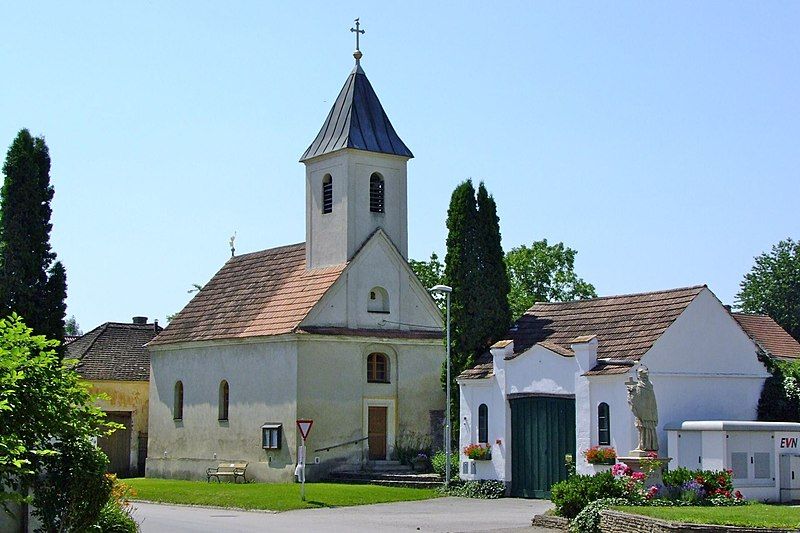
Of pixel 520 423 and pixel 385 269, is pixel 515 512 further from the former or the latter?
pixel 385 269

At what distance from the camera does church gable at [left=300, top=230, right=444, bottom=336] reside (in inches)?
1708

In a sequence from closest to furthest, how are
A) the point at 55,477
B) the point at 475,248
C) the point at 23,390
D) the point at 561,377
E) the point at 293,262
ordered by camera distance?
the point at 23,390 → the point at 55,477 → the point at 561,377 → the point at 475,248 → the point at 293,262

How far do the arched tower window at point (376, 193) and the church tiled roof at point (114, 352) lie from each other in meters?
15.9

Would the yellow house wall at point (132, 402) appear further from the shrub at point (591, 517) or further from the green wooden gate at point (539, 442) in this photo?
the shrub at point (591, 517)

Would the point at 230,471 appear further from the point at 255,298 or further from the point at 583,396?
the point at 583,396

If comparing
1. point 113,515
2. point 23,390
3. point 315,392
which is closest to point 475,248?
point 315,392

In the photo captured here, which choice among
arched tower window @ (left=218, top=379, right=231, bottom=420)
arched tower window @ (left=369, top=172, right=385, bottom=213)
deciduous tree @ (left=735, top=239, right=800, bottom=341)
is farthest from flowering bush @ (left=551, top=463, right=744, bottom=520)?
deciduous tree @ (left=735, top=239, right=800, bottom=341)

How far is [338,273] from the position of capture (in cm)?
4362

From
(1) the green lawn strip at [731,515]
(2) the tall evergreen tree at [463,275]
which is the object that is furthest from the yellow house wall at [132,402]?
(1) the green lawn strip at [731,515]

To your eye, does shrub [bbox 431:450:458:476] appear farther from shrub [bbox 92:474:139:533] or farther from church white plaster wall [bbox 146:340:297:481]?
shrub [bbox 92:474:139:533]

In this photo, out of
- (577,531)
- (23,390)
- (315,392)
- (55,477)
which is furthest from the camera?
(315,392)

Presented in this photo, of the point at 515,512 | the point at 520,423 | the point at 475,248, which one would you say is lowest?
the point at 515,512

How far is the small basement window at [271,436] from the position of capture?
42.2 m

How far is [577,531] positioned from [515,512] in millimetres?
A: 5614
